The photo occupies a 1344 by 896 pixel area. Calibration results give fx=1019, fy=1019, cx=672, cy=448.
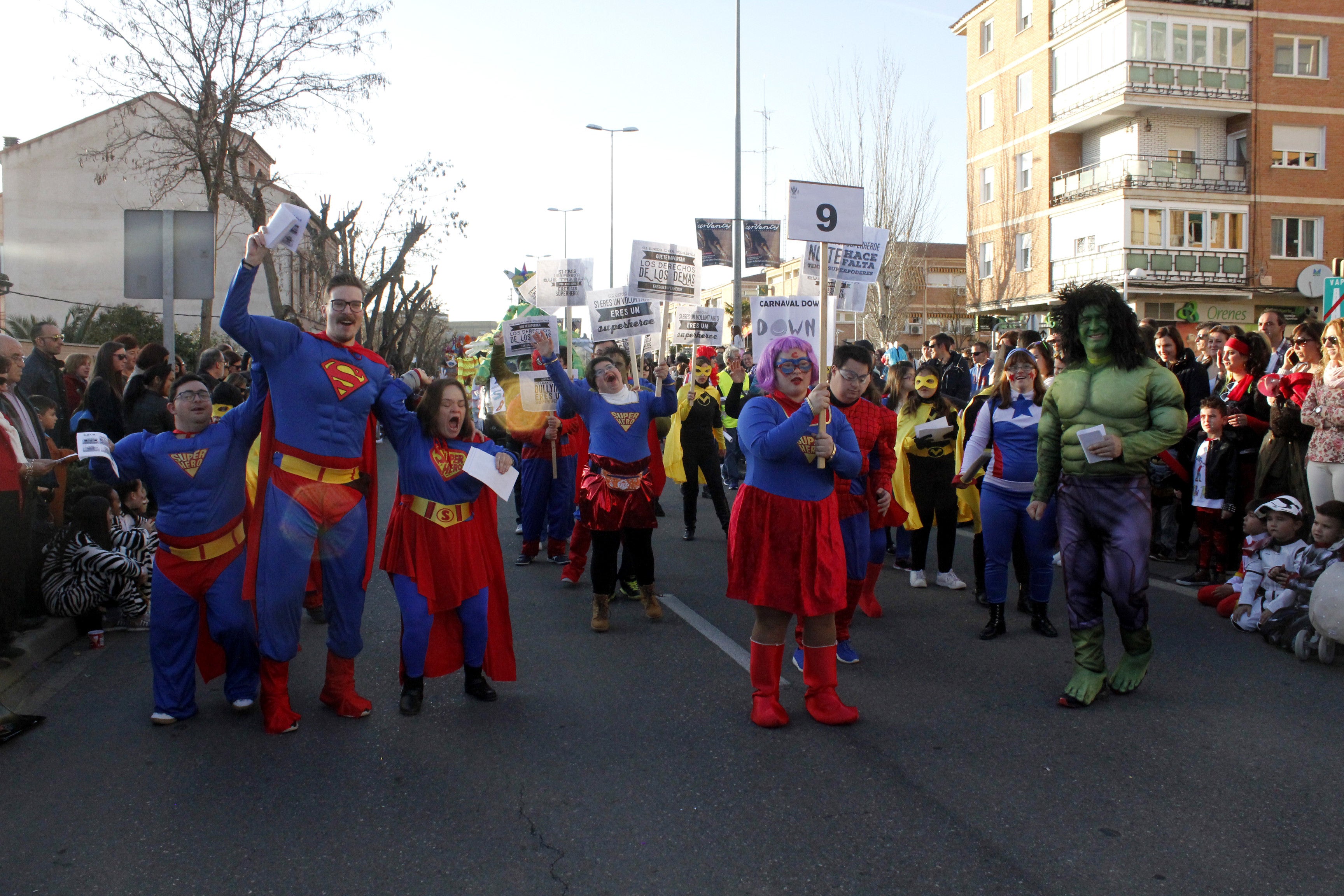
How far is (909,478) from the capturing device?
7.79m

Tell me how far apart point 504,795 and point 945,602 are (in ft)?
13.9

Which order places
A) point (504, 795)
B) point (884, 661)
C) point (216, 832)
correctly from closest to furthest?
point (216, 832) < point (504, 795) < point (884, 661)

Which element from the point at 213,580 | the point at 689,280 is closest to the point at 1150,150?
the point at 689,280

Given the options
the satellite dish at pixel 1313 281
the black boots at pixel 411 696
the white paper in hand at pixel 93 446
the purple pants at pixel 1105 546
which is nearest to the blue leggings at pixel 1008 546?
the purple pants at pixel 1105 546

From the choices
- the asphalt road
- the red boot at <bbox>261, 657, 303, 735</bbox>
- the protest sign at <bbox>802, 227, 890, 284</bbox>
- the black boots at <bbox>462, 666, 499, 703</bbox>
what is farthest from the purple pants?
the protest sign at <bbox>802, 227, 890, 284</bbox>

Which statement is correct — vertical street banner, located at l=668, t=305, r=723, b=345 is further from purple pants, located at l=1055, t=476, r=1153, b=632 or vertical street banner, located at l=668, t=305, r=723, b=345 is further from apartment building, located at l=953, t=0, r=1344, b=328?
apartment building, located at l=953, t=0, r=1344, b=328

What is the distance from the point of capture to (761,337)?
930 centimetres

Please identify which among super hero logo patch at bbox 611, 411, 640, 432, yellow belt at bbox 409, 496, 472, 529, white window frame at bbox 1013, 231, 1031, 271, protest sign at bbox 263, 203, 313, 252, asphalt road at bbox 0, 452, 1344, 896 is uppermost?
white window frame at bbox 1013, 231, 1031, 271

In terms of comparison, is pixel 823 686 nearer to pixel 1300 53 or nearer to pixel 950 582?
pixel 950 582

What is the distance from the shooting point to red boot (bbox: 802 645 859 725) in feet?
15.5

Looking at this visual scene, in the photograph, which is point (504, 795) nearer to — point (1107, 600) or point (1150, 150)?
point (1107, 600)

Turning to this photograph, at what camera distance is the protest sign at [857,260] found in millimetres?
10188

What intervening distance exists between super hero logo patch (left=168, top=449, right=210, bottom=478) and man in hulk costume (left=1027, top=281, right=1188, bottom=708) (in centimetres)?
408

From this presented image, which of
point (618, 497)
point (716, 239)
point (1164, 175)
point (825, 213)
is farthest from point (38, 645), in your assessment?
point (1164, 175)
